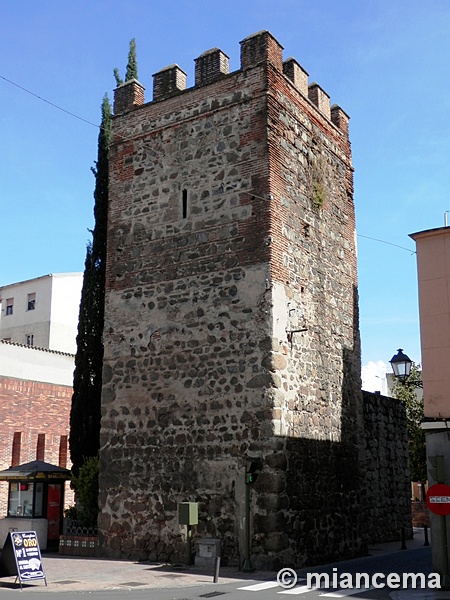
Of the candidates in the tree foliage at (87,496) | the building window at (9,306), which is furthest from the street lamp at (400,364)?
the building window at (9,306)

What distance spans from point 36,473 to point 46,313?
19.9 meters

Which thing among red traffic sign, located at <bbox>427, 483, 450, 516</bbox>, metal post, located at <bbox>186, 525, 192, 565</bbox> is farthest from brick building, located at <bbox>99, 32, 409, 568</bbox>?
red traffic sign, located at <bbox>427, 483, 450, 516</bbox>

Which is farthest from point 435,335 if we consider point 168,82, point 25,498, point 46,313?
point 46,313

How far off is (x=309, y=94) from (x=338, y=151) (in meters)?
1.67

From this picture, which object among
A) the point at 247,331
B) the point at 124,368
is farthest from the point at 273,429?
the point at 124,368

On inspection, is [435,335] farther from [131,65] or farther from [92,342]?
[131,65]

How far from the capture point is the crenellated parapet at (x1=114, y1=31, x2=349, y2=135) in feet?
50.6

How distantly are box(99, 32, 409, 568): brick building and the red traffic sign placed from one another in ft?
11.3

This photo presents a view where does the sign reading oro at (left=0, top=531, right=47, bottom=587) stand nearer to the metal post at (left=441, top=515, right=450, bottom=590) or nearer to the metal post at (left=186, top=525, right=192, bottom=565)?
the metal post at (left=186, top=525, right=192, bottom=565)

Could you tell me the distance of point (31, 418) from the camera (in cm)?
2442

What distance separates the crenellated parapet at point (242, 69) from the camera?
15.4m

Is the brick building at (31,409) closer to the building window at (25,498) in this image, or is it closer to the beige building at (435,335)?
the building window at (25,498)

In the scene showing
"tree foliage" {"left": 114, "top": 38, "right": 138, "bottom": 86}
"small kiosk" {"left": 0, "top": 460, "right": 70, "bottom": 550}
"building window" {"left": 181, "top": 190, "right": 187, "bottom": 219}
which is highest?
"tree foliage" {"left": 114, "top": 38, "right": 138, "bottom": 86}

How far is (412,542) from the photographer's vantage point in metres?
20.2
